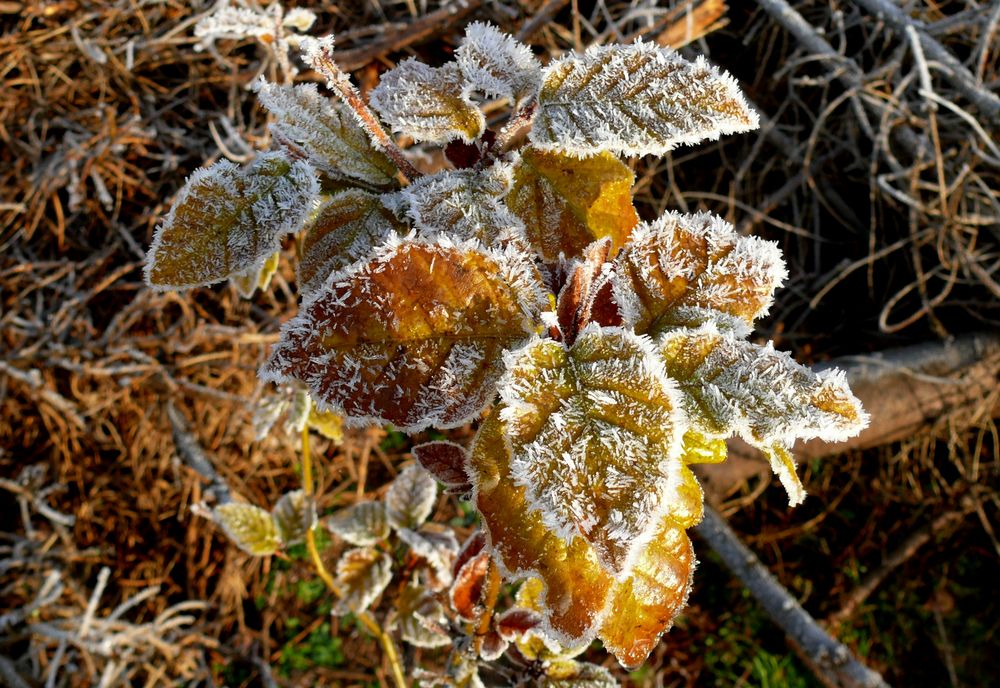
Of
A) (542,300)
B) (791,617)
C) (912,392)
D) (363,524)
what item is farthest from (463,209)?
(912,392)

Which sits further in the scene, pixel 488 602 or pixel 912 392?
pixel 912 392

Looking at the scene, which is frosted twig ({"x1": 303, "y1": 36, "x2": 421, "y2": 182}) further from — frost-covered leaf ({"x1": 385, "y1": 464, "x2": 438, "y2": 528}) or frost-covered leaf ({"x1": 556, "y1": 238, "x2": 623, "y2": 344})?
frost-covered leaf ({"x1": 385, "y1": 464, "x2": 438, "y2": 528})

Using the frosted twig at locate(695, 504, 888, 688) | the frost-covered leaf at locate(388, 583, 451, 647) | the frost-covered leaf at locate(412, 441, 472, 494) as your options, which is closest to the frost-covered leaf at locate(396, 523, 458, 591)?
the frost-covered leaf at locate(388, 583, 451, 647)

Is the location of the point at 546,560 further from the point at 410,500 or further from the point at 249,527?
the point at 249,527

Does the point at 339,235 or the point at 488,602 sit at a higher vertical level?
the point at 339,235

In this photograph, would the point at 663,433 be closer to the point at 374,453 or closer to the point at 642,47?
the point at 642,47

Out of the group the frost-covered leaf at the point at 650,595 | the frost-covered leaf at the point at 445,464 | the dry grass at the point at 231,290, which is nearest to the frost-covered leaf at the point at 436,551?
the frost-covered leaf at the point at 445,464

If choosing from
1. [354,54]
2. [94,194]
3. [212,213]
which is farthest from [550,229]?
[94,194]
